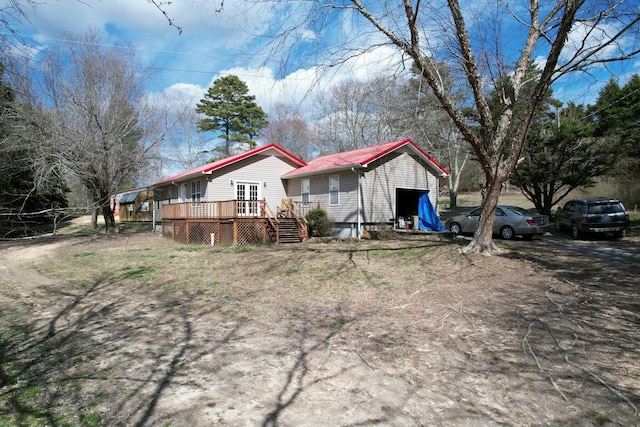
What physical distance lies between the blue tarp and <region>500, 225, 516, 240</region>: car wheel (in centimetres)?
347

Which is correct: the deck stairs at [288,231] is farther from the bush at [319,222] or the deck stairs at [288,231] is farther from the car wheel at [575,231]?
the car wheel at [575,231]

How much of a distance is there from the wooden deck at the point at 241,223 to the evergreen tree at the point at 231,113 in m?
22.6

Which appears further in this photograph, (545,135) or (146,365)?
(545,135)

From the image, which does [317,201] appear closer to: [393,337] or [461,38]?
[461,38]

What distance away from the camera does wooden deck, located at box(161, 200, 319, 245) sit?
16.3 metres

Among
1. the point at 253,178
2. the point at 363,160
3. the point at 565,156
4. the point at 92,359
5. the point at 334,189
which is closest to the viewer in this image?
the point at 92,359

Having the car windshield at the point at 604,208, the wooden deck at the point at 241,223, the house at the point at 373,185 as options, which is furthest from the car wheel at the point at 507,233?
the wooden deck at the point at 241,223

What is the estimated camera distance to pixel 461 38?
8438mm

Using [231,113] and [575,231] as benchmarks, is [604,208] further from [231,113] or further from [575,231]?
[231,113]

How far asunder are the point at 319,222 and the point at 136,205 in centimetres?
2525

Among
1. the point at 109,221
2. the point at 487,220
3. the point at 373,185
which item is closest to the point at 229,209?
the point at 373,185

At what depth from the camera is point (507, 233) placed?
14781 millimetres

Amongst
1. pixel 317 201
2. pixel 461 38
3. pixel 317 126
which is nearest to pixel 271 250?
pixel 317 201

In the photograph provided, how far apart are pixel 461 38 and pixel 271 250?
8629 millimetres
